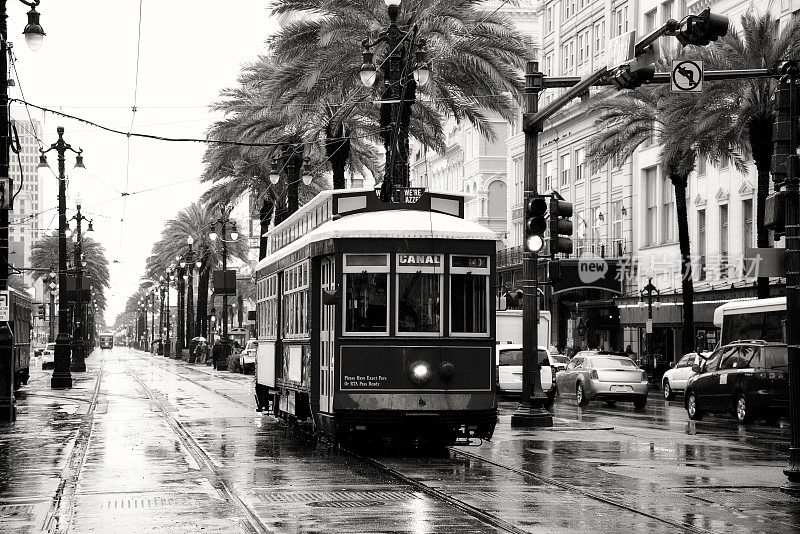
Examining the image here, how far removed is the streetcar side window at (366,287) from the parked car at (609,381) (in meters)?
18.2

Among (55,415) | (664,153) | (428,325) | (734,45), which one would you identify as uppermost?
(734,45)

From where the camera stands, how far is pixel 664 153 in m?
42.4

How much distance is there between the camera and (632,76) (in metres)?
17.7

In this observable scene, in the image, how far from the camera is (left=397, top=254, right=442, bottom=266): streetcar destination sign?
59.6 feet

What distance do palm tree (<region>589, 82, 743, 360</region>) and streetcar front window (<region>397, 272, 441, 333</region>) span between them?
73.2ft

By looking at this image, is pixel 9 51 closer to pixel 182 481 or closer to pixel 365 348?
pixel 365 348

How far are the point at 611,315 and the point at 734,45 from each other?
93.6 ft

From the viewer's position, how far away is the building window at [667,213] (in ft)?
197

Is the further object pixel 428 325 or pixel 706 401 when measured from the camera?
pixel 706 401

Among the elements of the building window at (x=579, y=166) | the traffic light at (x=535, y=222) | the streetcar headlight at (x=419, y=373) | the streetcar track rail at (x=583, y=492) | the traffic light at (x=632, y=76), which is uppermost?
the building window at (x=579, y=166)

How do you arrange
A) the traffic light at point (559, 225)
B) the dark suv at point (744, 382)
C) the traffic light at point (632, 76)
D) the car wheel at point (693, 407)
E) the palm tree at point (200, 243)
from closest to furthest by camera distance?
the traffic light at point (632, 76) → the traffic light at point (559, 225) → the dark suv at point (744, 382) → the car wheel at point (693, 407) → the palm tree at point (200, 243)

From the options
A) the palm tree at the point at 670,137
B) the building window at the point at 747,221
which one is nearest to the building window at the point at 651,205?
the building window at the point at 747,221

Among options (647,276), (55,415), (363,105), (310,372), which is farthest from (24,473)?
(647,276)

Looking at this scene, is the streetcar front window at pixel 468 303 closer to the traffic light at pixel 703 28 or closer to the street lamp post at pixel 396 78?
the traffic light at pixel 703 28
